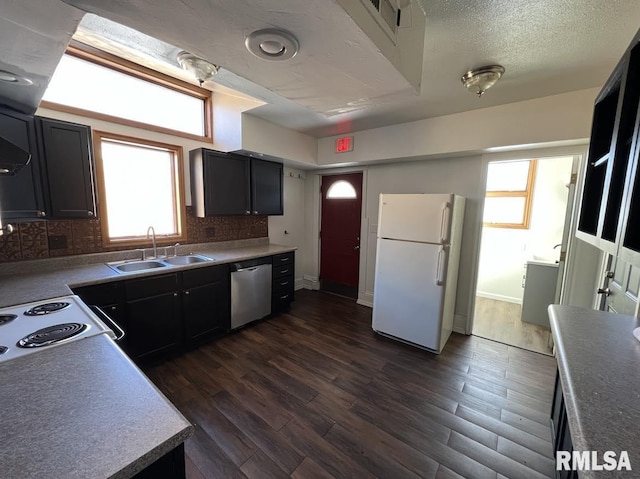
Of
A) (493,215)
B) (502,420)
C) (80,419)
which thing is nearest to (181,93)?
(80,419)

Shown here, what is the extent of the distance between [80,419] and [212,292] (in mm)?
2072

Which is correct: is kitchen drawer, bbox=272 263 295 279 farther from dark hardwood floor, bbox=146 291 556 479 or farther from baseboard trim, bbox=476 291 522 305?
baseboard trim, bbox=476 291 522 305

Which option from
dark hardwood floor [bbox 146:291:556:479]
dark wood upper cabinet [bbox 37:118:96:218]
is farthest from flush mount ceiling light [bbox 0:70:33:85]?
dark hardwood floor [bbox 146:291:556:479]

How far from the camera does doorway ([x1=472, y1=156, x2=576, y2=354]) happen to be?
3240 millimetres

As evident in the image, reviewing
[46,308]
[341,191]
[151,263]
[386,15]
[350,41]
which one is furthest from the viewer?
[341,191]

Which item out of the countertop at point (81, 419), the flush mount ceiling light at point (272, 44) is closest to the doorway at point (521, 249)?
the flush mount ceiling light at point (272, 44)

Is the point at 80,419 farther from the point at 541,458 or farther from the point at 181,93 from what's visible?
the point at 181,93

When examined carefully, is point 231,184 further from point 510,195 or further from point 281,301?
point 510,195

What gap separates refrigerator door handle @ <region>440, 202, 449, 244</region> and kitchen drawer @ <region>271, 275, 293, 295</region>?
2059mm

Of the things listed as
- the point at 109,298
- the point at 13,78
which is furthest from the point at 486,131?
the point at 109,298

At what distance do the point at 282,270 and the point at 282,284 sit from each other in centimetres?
20

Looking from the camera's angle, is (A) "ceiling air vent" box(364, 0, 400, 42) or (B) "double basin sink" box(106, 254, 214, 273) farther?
(B) "double basin sink" box(106, 254, 214, 273)

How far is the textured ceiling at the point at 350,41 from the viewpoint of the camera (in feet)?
2.92

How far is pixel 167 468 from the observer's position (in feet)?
2.34
